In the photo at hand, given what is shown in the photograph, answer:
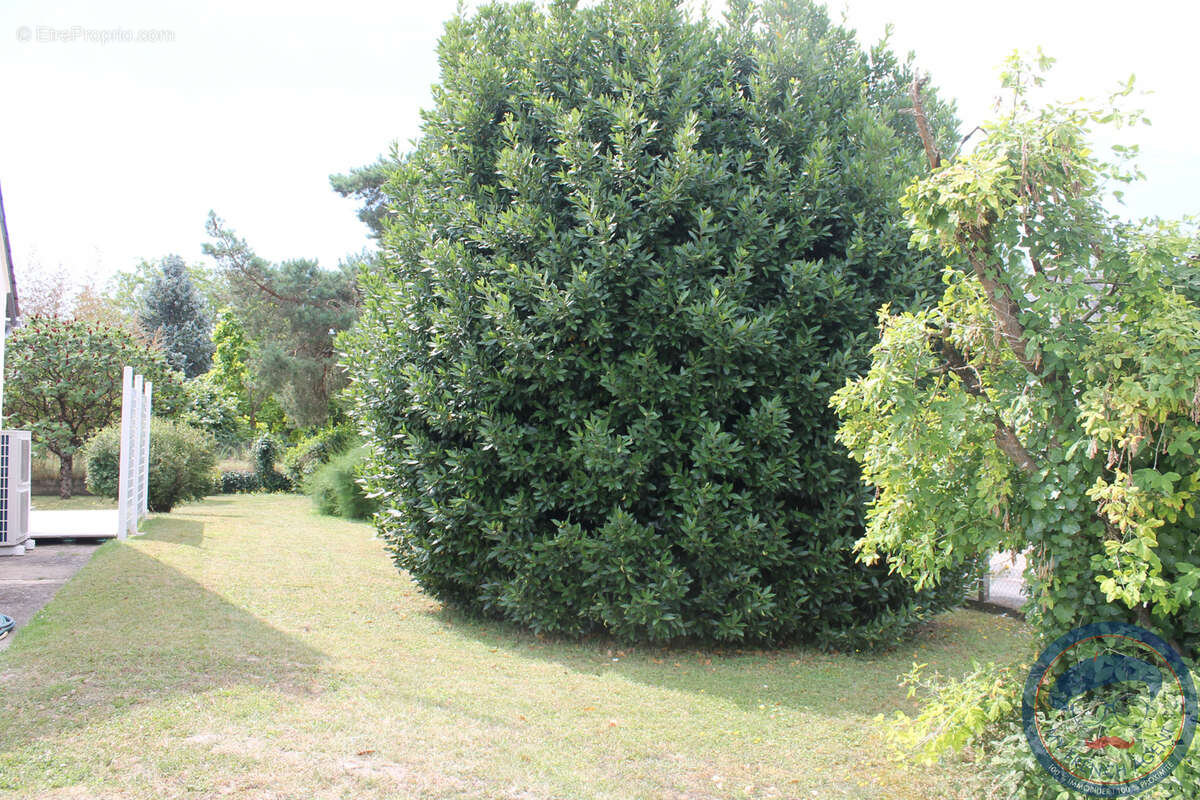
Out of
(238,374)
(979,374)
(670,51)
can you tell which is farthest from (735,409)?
(238,374)

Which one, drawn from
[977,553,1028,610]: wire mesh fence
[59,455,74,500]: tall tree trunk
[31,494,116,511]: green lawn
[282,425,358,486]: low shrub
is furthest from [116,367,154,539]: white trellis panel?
[977,553,1028,610]: wire mesh fence

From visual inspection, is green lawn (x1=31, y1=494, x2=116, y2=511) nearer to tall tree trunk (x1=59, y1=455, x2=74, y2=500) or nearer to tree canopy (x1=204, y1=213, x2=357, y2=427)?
tall tree trunk (x1=59, y1=455, x2=74, y2=500)

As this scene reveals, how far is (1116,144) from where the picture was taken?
360 cm

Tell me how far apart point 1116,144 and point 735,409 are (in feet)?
10.6

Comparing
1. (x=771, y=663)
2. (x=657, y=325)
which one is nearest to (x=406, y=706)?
(x=771, y=663)

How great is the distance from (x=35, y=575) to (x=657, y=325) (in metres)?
7.80

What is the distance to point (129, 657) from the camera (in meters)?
5.81

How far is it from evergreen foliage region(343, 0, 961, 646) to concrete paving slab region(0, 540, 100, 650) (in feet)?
12.1

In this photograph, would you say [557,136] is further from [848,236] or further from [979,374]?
[979,374]

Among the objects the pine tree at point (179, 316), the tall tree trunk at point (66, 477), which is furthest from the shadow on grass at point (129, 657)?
the pine tree at point (179, 316)

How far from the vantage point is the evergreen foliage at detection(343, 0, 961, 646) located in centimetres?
608

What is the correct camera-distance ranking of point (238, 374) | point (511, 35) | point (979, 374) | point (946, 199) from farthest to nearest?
point (238, 374) < point (511, 35) < point (979, 374) < point (946, 199)

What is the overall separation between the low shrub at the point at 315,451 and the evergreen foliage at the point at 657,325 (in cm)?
1550

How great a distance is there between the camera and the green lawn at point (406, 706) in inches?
157
